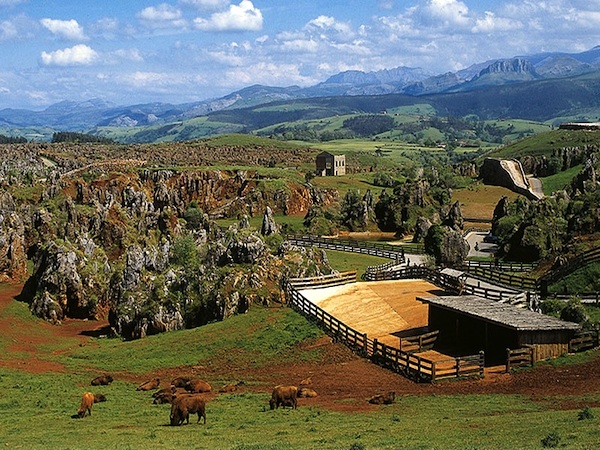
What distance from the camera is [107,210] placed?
90.1m

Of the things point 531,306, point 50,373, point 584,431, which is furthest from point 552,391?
point 50,373

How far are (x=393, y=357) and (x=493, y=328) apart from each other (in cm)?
560

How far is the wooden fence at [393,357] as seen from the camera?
118 ft

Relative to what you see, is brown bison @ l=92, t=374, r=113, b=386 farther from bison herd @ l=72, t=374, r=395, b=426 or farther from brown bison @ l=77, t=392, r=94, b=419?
brown bison @ l=77, t=392, r=94, b=419

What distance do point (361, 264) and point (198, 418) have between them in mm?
51817

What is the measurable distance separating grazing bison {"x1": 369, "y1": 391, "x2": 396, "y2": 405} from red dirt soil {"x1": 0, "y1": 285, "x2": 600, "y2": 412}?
0.43 m

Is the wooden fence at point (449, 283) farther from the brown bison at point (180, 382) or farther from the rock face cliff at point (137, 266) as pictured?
the brown bison at point (180, 382)

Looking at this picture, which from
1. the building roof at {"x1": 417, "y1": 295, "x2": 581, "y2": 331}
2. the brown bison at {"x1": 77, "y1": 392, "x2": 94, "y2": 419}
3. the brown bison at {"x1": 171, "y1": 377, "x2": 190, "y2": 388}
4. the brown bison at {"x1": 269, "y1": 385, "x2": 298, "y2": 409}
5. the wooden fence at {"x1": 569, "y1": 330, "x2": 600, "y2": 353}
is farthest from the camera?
the wooden fence at {"x1": 569, "y1": 330, "x2": 600, "y2": 353}

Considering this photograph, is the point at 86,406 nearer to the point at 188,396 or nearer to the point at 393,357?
the point at 188,396

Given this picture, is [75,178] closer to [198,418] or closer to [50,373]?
[50,373]

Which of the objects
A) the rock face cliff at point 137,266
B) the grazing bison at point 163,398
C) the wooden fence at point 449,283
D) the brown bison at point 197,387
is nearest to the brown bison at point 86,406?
the grazing bison at point 163,398

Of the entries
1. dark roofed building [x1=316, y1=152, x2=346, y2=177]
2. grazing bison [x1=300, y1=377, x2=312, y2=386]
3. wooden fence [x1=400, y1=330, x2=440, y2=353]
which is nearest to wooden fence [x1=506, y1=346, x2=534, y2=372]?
wooden fence [x1=400, y1=330, x2=440, y2=353]

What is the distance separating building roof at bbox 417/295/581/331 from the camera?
37219 mm

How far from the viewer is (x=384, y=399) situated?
3206 cm
